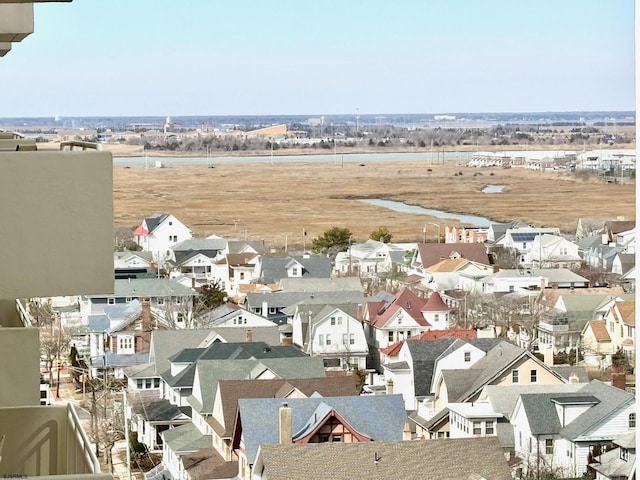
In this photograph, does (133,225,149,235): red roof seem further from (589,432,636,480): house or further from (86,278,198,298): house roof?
(589,432,636,480): house

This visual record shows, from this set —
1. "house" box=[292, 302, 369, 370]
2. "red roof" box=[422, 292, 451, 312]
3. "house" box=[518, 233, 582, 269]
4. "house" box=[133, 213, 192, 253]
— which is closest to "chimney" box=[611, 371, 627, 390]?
"house" box=[292, 302, 369, 370]

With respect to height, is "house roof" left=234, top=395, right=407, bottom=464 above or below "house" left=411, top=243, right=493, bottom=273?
above

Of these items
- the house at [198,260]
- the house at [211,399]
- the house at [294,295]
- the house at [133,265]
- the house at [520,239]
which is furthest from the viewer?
the house at [520,239]


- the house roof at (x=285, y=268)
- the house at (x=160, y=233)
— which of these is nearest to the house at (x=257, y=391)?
the house roof at (x=285, y=268)

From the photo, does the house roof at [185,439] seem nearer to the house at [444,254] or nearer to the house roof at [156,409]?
the house roof at [156,409]

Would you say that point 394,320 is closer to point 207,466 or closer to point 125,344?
point 125,344

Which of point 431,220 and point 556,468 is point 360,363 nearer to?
point 556,468
